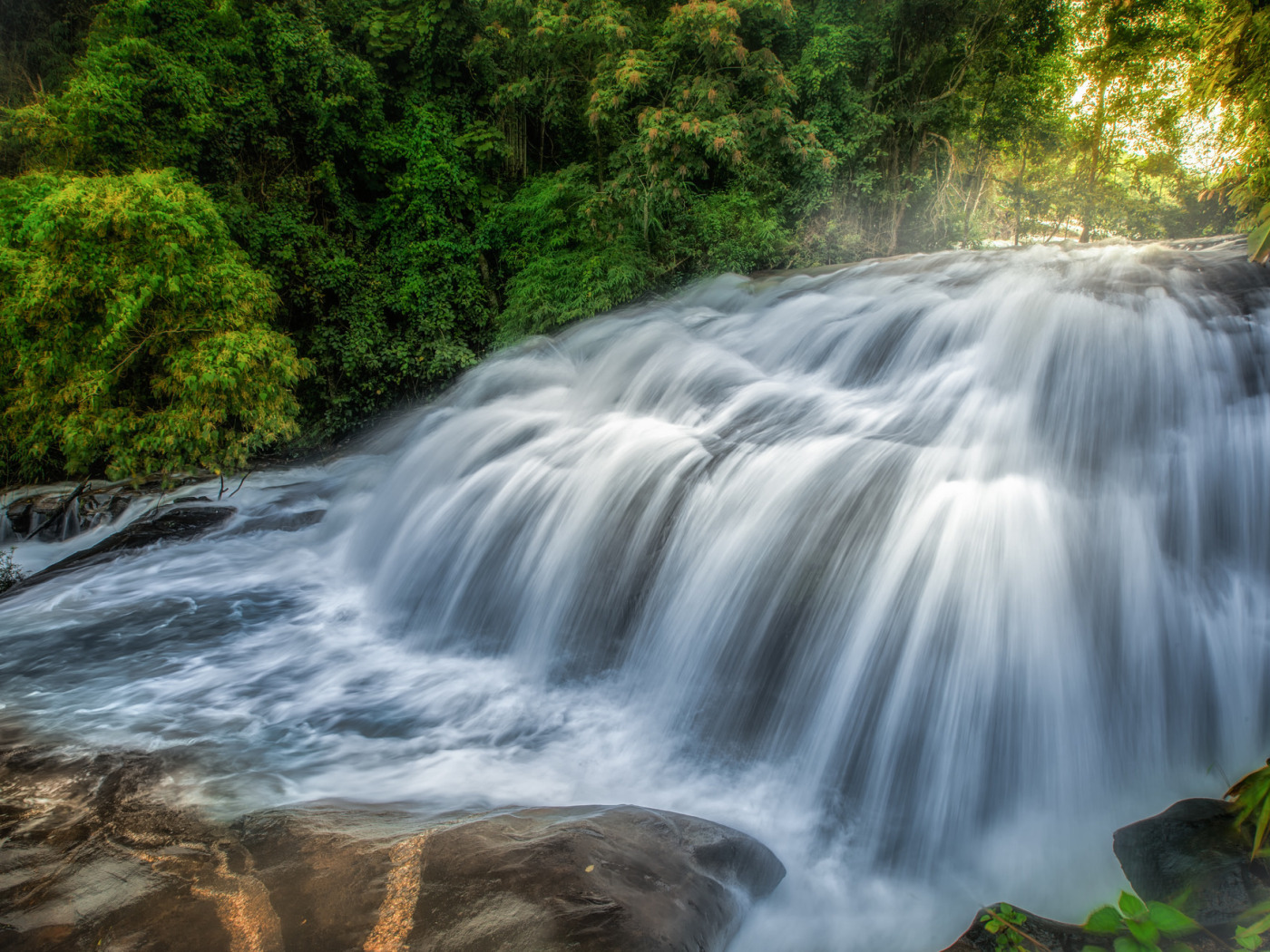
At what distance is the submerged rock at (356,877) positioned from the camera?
1.94m

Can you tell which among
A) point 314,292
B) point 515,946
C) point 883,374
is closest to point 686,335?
point 883,374

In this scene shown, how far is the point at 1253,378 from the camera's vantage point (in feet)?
13.8

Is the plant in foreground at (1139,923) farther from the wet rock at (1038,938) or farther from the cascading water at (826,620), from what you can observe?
Answer: the cascading water at (826,620)

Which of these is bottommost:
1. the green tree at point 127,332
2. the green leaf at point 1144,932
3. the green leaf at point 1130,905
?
the green leaf at point 1144,932

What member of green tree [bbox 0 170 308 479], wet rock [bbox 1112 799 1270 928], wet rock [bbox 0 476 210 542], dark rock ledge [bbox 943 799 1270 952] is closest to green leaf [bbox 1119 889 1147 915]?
dark rock ledge [bbox 943 799 1270 952]

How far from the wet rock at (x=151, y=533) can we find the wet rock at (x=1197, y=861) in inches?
291

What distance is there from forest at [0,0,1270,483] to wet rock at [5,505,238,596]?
471mm

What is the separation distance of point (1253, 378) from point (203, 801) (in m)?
6.17

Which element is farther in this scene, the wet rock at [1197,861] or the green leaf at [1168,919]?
the wet rock at [1197,861]

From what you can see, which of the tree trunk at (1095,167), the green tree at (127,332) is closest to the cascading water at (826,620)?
the green tree at (127,332)

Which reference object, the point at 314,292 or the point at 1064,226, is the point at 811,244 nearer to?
the point at 314,292

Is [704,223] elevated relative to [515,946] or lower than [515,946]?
elevated

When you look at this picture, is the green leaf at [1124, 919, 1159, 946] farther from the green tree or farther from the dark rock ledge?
the green tree

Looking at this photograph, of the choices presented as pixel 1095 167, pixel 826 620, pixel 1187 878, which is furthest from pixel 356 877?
pixel 1095 167
